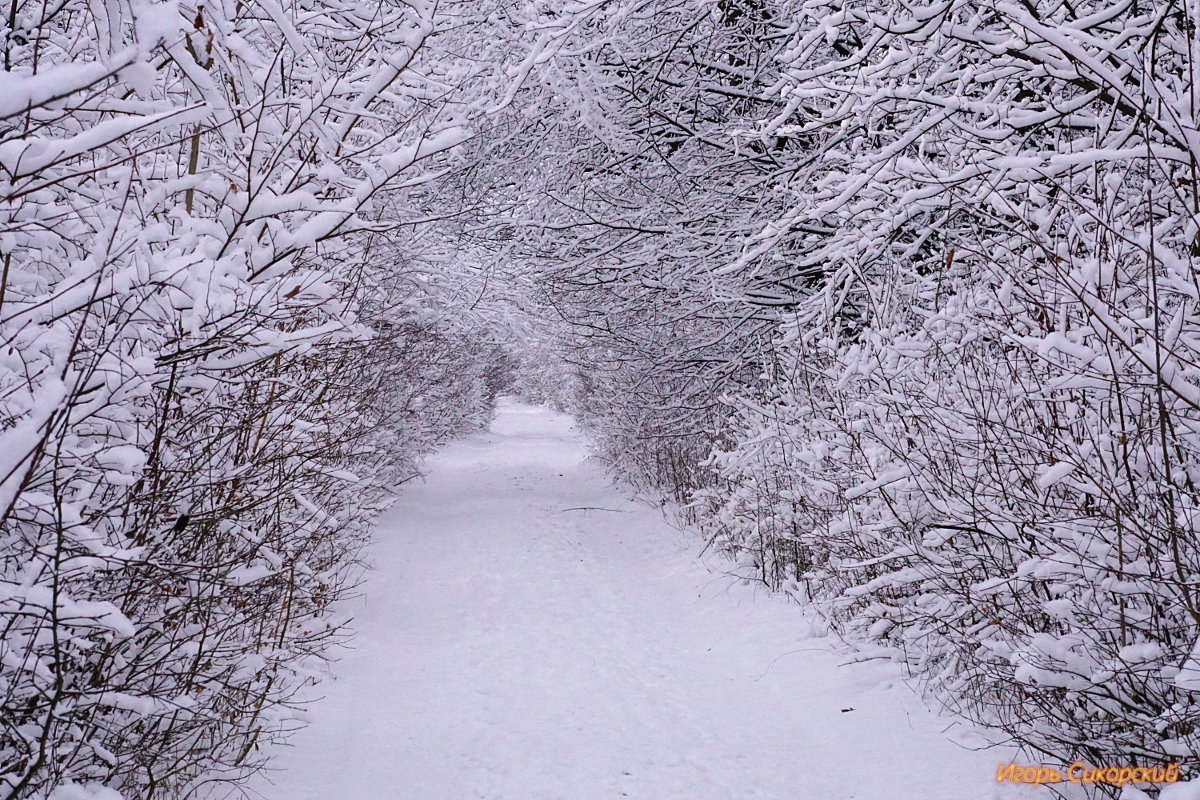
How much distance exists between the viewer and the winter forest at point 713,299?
7.46 ft

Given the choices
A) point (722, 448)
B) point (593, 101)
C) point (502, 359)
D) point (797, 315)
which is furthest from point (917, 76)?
point (502, 359)

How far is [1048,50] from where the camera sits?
10.8ft

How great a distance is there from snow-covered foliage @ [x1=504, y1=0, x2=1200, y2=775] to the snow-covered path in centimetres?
50

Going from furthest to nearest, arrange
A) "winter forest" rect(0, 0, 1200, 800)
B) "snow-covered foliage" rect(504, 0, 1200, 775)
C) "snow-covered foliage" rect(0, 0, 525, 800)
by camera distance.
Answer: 1. "snow-covered foliage" rect(504, 0, 1200, 775)
2. "winter forest" rect(0, 0, 1200, 800)
3. "snow-covered foliage" rect(0, 0, 525, 800)

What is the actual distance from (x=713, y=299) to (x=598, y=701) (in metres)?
4.09

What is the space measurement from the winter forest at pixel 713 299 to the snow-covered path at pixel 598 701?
25 cm

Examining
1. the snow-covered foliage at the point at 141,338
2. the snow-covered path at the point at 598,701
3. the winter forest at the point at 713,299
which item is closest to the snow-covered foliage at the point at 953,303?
the winter forest at the point at 713,299

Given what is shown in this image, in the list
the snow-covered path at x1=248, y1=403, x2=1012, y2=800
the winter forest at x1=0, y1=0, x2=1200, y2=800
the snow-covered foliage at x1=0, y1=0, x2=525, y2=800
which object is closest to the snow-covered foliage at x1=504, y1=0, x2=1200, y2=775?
the winter forest at x1=0, y1=0, x2=1200, y2=800

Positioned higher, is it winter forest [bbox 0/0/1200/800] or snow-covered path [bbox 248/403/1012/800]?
winter forest [bbox 0/0/1200/800]

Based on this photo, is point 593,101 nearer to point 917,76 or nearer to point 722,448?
point 917,76

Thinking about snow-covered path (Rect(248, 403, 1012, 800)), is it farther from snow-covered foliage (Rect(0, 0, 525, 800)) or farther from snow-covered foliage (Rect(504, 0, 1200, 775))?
snow-covered foliage (Rect(0, 0, 525, 800))

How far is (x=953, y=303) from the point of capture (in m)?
4.18

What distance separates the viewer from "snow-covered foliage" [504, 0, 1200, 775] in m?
2.68

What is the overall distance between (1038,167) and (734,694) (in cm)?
428
